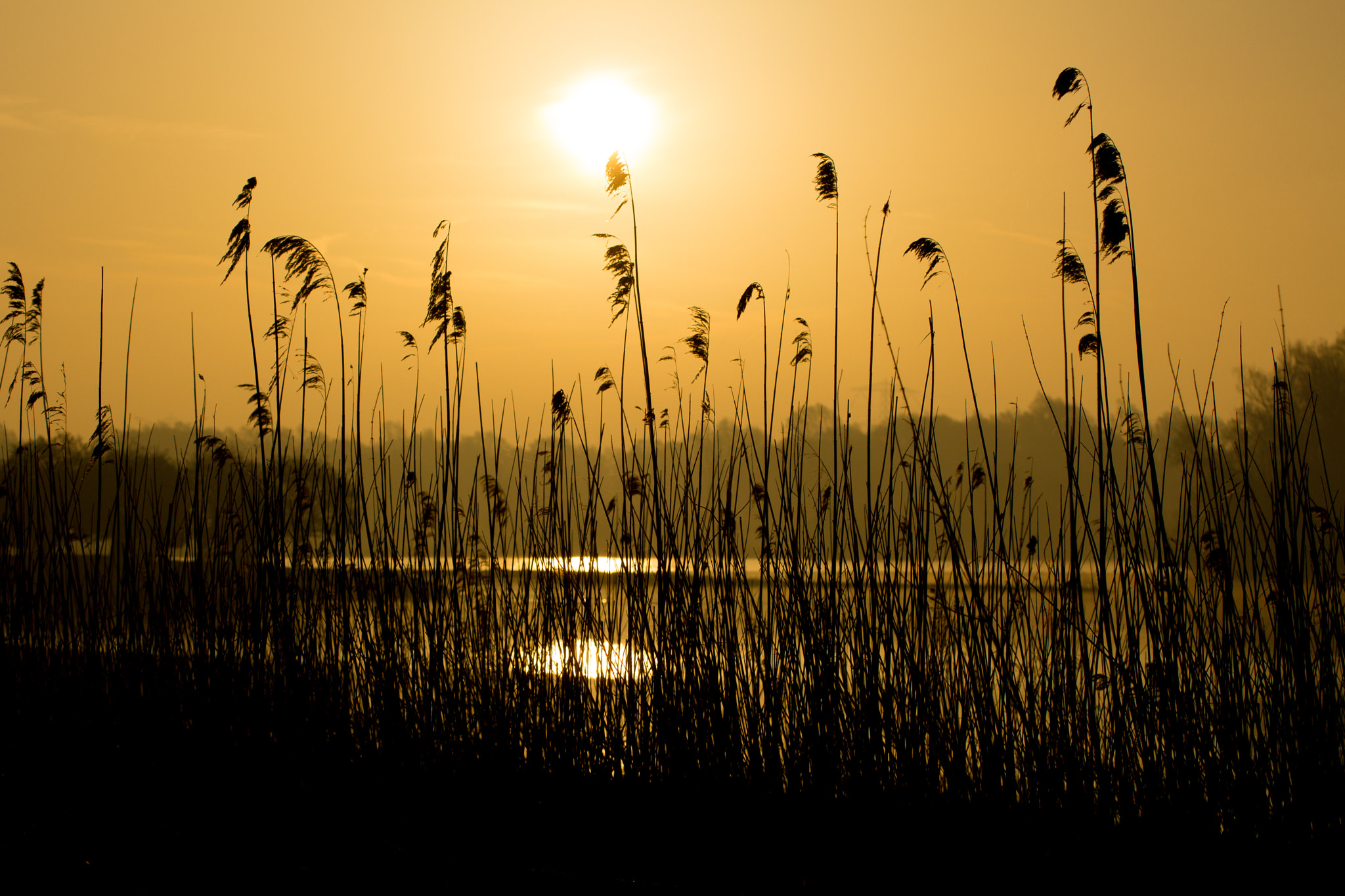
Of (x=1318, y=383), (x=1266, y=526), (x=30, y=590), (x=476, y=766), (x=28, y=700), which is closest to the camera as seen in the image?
(x=1266, y=526)

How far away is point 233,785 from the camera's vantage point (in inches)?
94.3

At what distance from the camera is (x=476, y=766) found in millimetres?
2338

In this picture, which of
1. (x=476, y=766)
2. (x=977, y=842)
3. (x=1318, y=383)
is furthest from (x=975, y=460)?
(x=1318, y=383)

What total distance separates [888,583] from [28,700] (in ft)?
9.53

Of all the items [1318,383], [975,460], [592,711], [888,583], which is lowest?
[592,711]

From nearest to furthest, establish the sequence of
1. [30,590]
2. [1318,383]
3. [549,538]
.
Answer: [549,538] → [30,590] → [1318,383]

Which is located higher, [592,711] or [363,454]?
[363,454]

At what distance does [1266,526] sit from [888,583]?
3.16 ft

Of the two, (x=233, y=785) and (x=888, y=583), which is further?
(x=233, y=785)

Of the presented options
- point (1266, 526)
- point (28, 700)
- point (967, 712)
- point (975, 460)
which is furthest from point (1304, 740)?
point (28, 700)

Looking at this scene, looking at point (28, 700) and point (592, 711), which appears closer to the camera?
point (592, 711)

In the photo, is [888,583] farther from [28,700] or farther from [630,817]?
[28,700]

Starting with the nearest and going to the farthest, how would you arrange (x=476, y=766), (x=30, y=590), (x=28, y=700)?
(x=476, y=766)
(x=28, y=700)
(x=30, y=590)

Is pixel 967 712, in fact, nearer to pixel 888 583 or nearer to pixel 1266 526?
pixel 888 583
